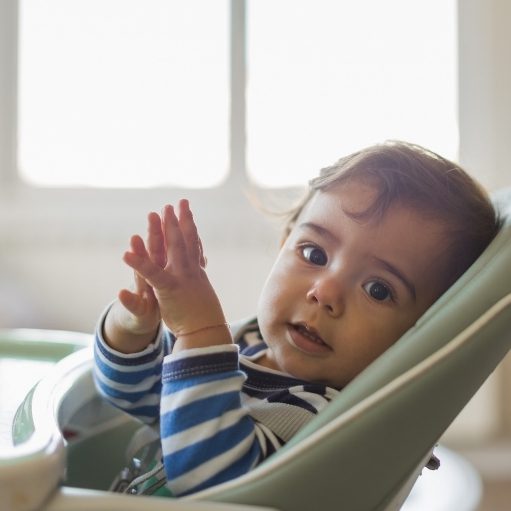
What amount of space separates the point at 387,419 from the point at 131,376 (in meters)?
0.33

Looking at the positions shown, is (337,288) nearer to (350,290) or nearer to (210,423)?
(350,290)

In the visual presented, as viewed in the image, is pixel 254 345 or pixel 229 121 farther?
pixel 229 121

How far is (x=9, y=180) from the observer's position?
2.02m

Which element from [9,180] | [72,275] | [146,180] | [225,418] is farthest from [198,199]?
[225,418]

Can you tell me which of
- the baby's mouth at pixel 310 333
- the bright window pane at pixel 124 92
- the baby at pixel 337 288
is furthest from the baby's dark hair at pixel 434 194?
the bright window pane at pixel 124 92

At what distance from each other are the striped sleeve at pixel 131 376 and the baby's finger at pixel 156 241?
0.54 feet

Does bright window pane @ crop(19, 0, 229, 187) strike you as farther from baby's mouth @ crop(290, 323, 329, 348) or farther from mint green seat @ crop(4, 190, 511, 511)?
mint green seat @ crop(4, 190, 511, 511)

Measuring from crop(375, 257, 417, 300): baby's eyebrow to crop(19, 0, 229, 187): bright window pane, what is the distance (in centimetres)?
129

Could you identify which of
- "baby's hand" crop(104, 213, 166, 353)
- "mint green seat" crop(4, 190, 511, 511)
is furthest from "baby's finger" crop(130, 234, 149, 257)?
"mint green seat" crop(4, 190, 511, 511)

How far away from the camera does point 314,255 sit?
0.77 m

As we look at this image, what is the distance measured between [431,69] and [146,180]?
82 centimetres

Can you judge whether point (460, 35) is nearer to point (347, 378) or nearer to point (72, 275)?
point (72, 275)

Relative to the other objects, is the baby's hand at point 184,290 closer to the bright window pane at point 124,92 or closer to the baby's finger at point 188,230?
the baby's finger at point 188,230

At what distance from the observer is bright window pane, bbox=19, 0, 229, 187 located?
6.47 feet
